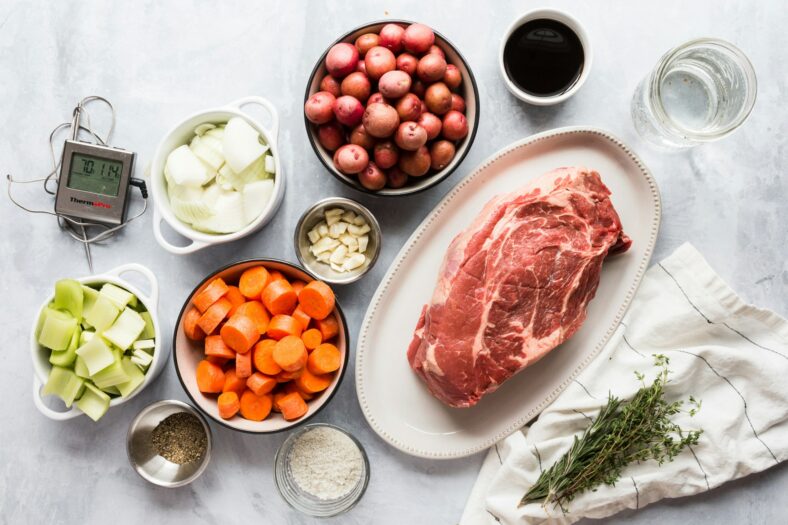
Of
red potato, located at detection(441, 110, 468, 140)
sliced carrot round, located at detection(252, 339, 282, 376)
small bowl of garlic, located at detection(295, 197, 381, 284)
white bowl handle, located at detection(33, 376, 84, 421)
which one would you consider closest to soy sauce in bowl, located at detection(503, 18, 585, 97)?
red potato, located at detection(441, 110, 468, 140)

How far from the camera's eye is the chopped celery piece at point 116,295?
1.80m

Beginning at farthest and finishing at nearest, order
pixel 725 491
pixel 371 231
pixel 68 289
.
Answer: pixel 725 491 → pixel 371 231 → pixel 68 289

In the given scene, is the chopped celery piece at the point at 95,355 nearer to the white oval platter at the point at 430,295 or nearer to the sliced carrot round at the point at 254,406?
the sliced carrot round at the point at 254,406

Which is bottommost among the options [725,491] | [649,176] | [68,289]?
[725,491]

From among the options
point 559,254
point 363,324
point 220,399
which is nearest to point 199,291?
point 220,399

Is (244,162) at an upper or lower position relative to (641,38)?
lower

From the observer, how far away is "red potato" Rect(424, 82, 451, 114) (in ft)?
5.74

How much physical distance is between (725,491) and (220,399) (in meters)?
1.69

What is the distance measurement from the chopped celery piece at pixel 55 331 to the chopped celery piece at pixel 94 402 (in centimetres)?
15

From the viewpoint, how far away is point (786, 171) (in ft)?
6.68

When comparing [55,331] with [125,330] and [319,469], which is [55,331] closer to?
[125,330]

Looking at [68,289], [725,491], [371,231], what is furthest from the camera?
[725,491]

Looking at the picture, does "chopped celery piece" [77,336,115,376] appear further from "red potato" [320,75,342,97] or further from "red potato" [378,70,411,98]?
"red potato" [378,70,411,98]

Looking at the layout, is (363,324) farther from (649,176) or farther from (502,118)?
(649,176)
